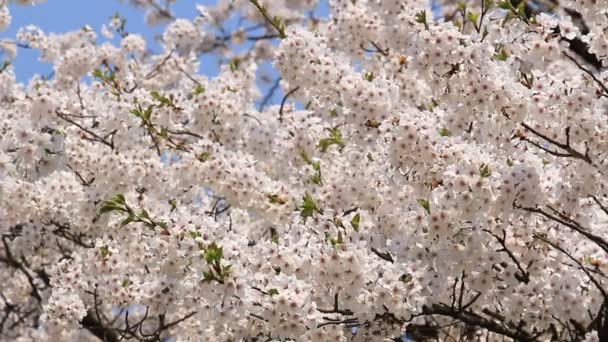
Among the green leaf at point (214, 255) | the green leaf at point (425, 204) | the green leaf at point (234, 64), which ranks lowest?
the green leaf at point (214, 255)

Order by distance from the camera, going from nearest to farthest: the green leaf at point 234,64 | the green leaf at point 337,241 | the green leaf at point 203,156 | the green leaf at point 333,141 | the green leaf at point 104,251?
the green leaf at point 337,241
the green leaf at point 104,251
the green leaf at point 203,156
the green leaf at point 333,141
the green leaf at point 234,64

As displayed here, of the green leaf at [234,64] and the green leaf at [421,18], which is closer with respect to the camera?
the green leaf at [421,18]

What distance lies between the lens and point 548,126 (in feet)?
22.1

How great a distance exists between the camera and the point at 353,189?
8430mm

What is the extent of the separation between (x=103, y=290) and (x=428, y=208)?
10.5ft

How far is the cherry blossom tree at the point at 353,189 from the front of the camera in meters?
5.93

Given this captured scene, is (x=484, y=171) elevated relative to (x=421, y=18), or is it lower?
lower

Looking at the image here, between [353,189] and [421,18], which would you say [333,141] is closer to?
[353,189]

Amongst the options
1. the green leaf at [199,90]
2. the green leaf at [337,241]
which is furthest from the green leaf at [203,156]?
the green leaf at [337,241]

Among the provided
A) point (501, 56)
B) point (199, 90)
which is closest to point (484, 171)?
point (501, 56)

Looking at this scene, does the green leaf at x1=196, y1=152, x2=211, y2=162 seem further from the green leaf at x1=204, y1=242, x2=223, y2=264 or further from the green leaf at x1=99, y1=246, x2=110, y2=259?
the green leaf at x1=204, y1=242, x2=223, y2=264

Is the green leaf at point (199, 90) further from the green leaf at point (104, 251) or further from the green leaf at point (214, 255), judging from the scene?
the green leaf at point (214, 255)

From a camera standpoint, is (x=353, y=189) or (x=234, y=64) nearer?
(x=353, y=189)

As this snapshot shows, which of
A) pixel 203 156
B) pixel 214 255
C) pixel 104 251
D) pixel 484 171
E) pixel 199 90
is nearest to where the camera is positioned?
pixel 214 255
